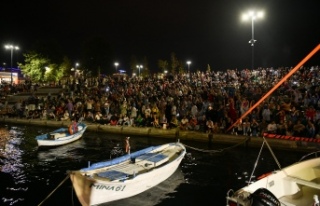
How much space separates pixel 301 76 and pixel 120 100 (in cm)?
1636

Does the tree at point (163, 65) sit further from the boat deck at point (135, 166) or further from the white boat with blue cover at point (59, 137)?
the boat deck at point (135, 166)

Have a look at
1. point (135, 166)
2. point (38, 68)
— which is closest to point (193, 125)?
point (135, 166)

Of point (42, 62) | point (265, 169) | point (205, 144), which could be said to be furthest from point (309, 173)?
point (42, 62)

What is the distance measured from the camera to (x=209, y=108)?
1975 centimetres

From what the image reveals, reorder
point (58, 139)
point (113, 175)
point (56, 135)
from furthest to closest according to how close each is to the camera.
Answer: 1. point (56, 135)
2. point (58, 139)
3. point (113, 175)

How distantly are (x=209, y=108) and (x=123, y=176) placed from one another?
1089cm

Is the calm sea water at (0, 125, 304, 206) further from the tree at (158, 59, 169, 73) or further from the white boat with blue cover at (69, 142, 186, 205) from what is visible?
the tree at (158, 59, 169, 73)

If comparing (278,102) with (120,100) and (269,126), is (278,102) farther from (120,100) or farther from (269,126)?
(120,100)

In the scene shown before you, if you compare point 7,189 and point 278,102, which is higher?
point 278,102

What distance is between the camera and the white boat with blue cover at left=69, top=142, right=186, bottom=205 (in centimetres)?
910

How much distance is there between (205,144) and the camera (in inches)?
745

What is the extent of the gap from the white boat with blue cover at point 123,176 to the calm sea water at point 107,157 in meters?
0.39

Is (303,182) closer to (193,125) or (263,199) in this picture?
(263,199)

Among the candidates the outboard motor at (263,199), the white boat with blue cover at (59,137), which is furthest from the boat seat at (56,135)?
the outboard motor at (263,199)
